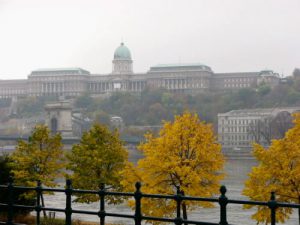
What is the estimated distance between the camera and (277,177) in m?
21.8

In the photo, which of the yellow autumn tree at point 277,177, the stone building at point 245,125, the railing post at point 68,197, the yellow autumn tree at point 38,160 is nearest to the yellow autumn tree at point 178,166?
the yellow autumn tree at point 277,177

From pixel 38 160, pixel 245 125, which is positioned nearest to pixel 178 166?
pixel 38 160

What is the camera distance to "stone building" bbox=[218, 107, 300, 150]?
12381 centimetres

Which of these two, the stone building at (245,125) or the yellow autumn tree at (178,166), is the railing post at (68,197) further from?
the stone building at (245,125)

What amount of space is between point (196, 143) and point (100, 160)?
18.5 feet

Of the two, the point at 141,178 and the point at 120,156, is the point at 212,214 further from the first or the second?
the point at 141,178

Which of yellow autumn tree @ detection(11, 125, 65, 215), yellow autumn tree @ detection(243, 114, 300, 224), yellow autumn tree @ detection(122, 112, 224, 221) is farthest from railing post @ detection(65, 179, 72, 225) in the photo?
yellow autumn tree @ detection(11, 125, 65, 215)

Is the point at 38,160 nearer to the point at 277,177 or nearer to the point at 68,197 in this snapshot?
the point at 277,177

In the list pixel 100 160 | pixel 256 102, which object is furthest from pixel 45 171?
pixel 256 102

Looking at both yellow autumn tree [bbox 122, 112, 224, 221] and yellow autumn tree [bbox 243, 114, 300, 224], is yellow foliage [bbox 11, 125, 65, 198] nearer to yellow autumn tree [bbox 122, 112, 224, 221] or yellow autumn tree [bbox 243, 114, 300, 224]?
yellow autumn tree [bbox 122, 112, 224, 221]

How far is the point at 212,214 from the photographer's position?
116 ft

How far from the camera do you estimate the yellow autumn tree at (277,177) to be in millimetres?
21250

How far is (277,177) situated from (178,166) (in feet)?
Answer: 11.4

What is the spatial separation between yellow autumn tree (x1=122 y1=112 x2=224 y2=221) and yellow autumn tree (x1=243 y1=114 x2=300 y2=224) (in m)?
1.95
